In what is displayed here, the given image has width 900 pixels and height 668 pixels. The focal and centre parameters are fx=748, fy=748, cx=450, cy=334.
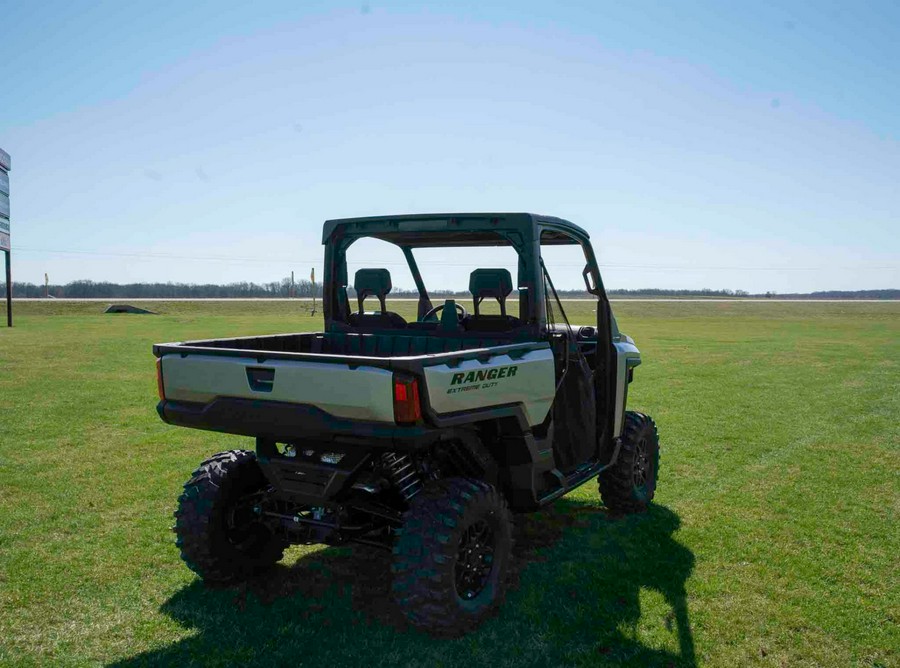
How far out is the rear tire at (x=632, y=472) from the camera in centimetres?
609

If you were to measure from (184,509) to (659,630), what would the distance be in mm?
2884

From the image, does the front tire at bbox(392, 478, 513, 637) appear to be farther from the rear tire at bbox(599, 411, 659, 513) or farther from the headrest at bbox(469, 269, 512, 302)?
the rear tire at bbox(599, 411, 659, 513)

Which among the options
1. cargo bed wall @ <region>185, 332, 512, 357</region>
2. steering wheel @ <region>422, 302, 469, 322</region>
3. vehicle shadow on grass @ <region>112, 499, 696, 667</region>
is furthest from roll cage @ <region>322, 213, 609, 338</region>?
vehicle shadow on grass @ <region>112, 499, 696, 667</region>

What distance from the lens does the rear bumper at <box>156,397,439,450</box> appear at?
3715 mm

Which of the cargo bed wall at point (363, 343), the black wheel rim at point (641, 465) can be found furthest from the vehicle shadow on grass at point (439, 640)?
the cargo bed wall at point (363, 343)

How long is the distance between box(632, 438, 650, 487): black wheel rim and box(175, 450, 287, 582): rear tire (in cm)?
297

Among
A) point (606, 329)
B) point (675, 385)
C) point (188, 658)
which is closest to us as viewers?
point (188, 658)

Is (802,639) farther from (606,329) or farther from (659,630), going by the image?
(606,329)

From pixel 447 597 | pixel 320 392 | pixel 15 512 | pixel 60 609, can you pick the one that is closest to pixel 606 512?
pixel 447 597

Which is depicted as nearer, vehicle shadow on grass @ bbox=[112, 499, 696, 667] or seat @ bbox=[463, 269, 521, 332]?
vehicle shadow on grass @ bbox=[112, 499, 696, 667]

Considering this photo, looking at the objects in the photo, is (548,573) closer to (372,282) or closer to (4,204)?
(372,282)

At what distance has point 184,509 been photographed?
15.1 feet

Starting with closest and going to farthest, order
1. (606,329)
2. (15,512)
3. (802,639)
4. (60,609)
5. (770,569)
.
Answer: (802,639), (60,609), (770,569), (606,329), (15,512)

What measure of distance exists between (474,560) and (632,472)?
2.39 m
